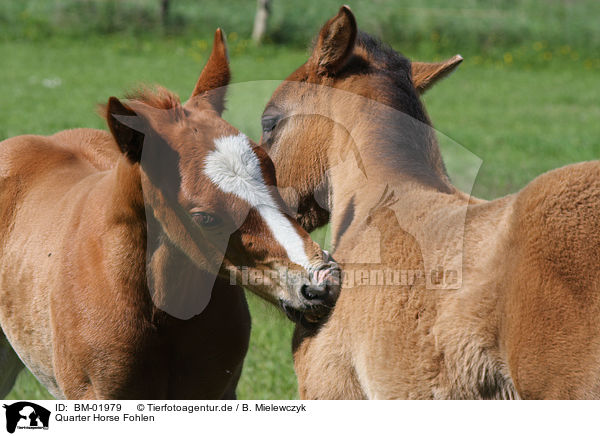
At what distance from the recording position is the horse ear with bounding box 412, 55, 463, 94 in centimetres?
351

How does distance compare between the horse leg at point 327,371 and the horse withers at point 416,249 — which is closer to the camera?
the horse withers at point 416,249

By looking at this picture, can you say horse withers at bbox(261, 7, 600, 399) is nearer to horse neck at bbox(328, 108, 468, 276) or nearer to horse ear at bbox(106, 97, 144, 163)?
horse neck at bbox(328, 108, 468, 276)

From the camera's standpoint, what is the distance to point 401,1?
24078mm

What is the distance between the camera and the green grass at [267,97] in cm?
502

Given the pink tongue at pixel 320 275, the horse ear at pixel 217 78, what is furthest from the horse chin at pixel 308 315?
the horse ear at pixel 217 78

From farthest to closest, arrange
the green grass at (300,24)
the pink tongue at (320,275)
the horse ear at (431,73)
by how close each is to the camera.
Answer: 1. the green grass at (300,24)
2. the horse ear at (431,73)
3. the pink tongue at (320,275)

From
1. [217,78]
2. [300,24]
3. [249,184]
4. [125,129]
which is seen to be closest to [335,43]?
[217,78]

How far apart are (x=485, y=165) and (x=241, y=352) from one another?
7353 mm

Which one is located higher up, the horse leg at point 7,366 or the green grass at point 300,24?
the horse leg at point 7,366
